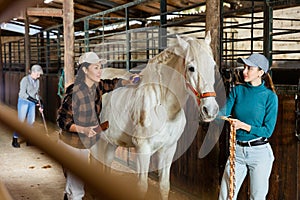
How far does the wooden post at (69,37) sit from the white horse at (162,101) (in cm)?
163

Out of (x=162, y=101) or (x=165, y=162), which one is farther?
(x=165, y=162)

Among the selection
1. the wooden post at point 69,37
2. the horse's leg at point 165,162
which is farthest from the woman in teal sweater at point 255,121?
the wooden post at point 69,37

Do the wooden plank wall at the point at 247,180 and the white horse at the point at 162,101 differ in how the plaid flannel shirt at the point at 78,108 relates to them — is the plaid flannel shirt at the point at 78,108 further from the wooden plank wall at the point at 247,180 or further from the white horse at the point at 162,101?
the wooden plank wall at the point at 247,180

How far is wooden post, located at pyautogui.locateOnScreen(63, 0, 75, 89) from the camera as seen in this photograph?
4.66 metres

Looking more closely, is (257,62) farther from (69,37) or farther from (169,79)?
(69,37)

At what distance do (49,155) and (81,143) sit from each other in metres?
2.15

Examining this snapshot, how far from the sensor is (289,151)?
8.50 feet

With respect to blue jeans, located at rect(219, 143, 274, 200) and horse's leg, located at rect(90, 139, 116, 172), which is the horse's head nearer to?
blue jeans, located at rect(219, 143, 274, 200)

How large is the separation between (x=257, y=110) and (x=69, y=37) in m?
3.04

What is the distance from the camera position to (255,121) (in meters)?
2.32

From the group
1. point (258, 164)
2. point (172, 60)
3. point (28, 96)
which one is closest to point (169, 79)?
point (172, 60)

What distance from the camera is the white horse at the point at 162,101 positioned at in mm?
2434

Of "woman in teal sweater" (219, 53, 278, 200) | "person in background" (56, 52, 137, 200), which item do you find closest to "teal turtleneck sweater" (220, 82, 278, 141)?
"woman in teal sweater" (219, 53, 278, 200)

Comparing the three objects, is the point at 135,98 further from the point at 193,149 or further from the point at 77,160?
the point at 77,160
